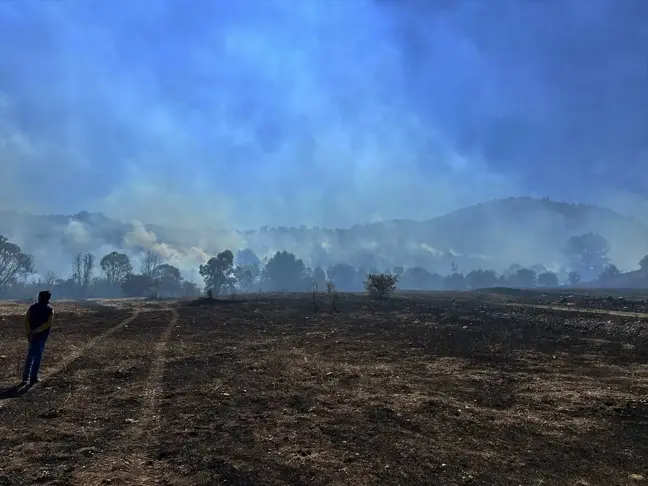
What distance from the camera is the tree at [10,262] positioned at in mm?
115438

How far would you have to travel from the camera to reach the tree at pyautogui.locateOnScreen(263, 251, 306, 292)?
596ft

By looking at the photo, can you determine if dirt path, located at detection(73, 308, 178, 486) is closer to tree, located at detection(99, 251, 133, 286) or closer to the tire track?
the tire track

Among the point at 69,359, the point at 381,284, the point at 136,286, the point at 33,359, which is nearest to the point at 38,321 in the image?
the point at 33,359

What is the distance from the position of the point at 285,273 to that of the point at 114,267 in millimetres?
66029

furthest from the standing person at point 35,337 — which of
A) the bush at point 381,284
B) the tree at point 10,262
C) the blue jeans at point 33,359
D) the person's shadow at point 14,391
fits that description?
the tree at point 10,262

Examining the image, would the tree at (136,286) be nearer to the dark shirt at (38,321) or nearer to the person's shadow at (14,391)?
the dark shirt at (38,321)

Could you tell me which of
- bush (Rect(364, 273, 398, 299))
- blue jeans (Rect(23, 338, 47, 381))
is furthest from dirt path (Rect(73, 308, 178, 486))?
bush (Rect(364, 273, 398, 299))

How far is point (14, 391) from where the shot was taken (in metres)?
10.2

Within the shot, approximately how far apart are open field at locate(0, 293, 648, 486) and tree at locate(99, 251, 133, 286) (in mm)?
133168

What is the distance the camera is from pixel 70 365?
1362 cm

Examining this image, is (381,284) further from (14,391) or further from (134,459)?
(134,459)

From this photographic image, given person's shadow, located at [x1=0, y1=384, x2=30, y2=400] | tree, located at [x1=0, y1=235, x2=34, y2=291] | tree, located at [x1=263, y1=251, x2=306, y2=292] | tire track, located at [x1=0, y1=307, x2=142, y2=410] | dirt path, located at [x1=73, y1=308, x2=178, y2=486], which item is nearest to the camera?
dirt path, located at [x1=73, y1=308, x2=178, y2=486]

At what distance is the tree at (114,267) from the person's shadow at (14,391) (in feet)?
457

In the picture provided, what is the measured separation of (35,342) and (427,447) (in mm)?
9524
